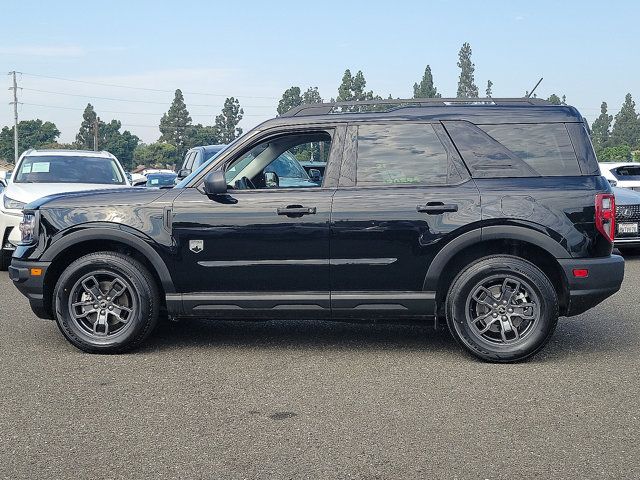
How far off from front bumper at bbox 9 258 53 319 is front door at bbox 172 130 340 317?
1096mm

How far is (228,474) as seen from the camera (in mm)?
3900

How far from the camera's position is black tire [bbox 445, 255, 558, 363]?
6070 millimetres

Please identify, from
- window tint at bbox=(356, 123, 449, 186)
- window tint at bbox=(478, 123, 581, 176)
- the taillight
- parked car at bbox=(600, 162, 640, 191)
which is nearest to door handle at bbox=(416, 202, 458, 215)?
window tint at bbox=(356, 123, 449, 186)

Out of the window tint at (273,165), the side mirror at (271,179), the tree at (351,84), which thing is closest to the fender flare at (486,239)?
the window tint at (273,165)

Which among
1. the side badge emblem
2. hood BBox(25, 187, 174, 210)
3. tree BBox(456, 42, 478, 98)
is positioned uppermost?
tree BBox(456, 42, 478, 98)

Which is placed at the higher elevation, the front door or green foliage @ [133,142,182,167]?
green foliage @ [133,142,182,167]

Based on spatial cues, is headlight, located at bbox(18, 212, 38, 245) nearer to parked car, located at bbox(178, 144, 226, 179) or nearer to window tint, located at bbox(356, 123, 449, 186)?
window tint, located at bbox(356, 123, 449, 186)

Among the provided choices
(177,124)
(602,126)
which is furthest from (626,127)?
(177,124)

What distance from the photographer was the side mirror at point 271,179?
6543mm

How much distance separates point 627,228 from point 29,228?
8.86 metres

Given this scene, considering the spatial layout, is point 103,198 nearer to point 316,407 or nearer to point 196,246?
point 196,246

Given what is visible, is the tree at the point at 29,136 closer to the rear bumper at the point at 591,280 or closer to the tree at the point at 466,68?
the tree at the point at 466,68

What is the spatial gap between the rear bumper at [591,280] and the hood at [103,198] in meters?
3.09

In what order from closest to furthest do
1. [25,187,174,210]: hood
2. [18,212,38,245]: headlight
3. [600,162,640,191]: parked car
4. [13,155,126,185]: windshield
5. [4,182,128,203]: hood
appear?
[25,187,174,210]: hood
[18,212,38,245]: headlight
[4,182,128,203]: hood
[13,155,126,185]: windshield
[600,162,640,191]: parked car
